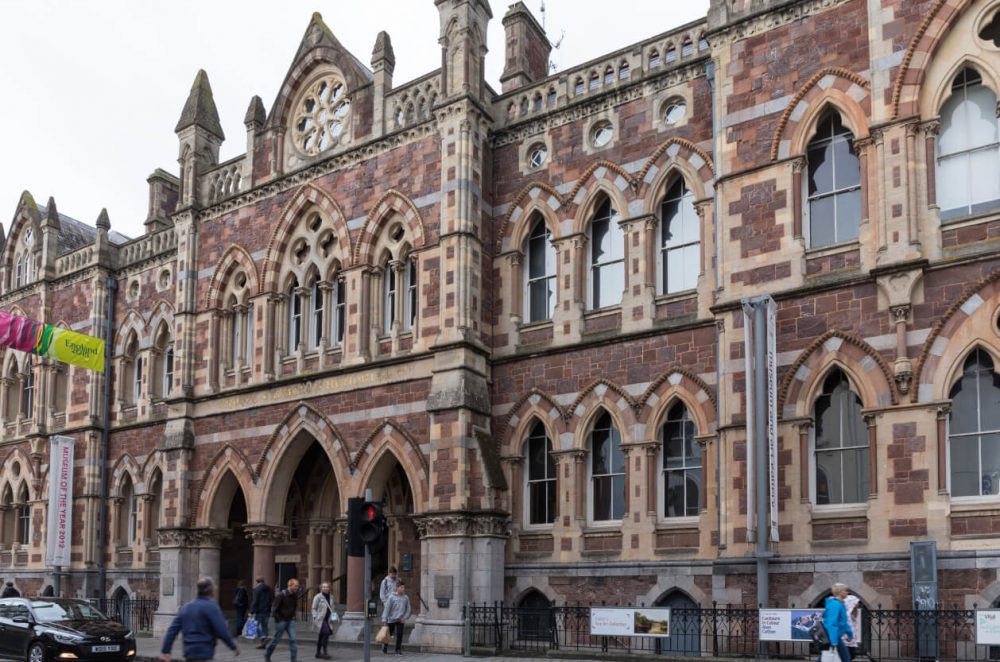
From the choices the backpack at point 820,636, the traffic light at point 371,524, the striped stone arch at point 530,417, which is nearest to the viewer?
the backpack at point 820,636

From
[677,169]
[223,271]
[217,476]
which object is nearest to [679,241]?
[677,169]

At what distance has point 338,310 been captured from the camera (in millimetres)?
26578

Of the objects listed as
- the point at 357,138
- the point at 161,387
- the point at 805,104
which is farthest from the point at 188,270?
the point at 805,104

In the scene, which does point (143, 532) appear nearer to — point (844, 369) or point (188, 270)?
point (188, 270)

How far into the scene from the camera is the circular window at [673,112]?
22062 millimetres

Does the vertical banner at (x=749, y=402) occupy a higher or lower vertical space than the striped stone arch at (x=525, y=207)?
lower

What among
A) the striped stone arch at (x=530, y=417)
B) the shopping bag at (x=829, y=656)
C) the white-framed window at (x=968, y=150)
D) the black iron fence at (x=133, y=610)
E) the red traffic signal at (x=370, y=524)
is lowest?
the black iron fence at (x=133, y=610)

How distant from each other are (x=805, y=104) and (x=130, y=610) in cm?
2194

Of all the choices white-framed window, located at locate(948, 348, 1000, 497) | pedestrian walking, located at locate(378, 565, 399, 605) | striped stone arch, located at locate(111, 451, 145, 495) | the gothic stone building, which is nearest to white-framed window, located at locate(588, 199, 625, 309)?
the gothic stone building

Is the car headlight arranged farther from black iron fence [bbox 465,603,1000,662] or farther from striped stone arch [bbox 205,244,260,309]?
striped stone arch [bbox 205,244,260,309]

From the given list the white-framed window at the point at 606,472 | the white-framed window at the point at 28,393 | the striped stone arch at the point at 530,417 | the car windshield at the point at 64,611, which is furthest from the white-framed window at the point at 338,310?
the white-framed window at the point at 28,393

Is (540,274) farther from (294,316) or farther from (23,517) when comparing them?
(23,517)

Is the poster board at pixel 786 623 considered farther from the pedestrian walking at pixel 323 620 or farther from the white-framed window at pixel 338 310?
the white-framed window at pixel 338 310

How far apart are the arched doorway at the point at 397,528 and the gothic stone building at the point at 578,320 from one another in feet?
0.26
